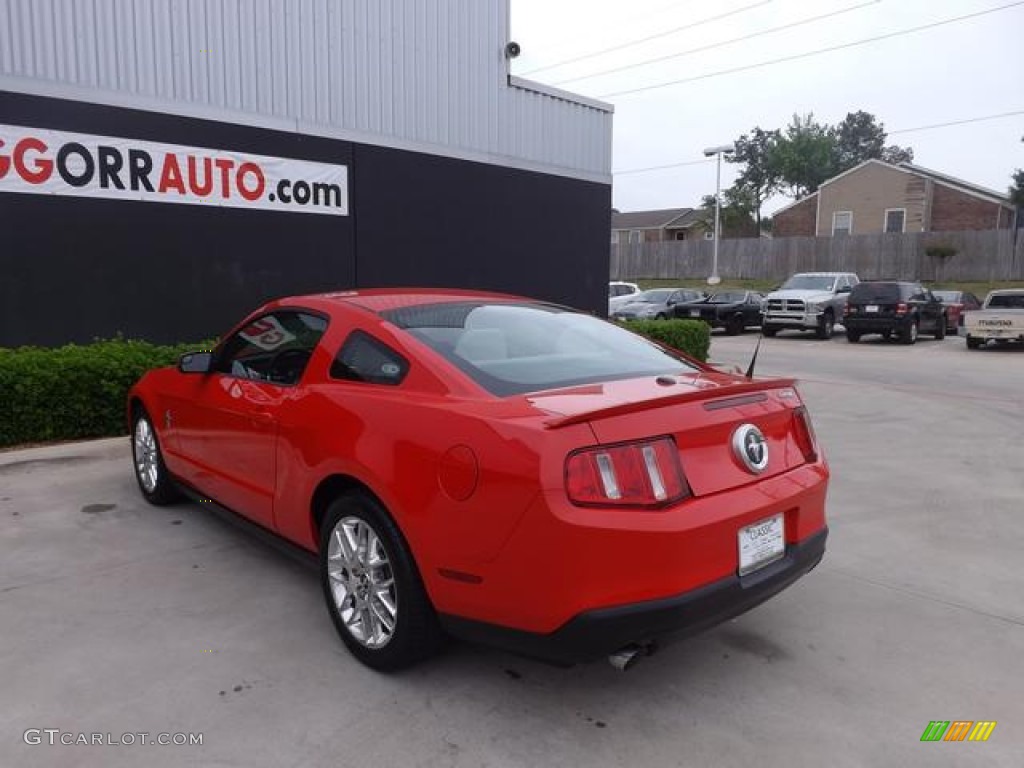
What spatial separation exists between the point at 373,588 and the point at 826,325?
71.2ft

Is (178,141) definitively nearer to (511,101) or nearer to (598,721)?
(511,101)

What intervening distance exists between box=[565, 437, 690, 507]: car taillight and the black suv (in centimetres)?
2037

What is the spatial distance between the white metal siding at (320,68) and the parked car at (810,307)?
1091cm

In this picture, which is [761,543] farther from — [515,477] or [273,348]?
[273,348]

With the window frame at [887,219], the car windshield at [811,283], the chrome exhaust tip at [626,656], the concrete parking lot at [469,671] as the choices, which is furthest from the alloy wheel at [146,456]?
the window frame at [887,219]

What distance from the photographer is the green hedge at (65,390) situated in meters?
7.05

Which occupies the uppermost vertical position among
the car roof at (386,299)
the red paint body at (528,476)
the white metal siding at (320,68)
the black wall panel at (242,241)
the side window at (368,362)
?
the white metal siding at (320,68)

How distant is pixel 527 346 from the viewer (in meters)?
3.65

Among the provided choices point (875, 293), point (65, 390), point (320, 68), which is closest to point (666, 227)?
point (875, 293)

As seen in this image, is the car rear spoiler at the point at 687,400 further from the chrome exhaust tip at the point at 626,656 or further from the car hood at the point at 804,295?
the car hood at the point at 804,295

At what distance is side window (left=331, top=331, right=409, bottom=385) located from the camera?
3283 mm

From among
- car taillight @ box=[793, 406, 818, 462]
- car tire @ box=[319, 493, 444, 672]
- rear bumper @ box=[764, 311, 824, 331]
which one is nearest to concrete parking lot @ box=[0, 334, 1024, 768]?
car tire @ box=[319, 493, 444, 672]

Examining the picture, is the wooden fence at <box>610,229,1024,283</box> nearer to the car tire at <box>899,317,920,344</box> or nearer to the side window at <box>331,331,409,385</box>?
the car tire at <box>899,317,920,344</box>

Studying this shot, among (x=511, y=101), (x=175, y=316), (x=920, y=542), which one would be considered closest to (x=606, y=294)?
(x=511, y=101)
